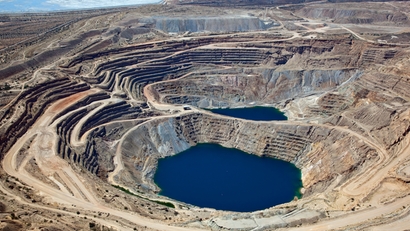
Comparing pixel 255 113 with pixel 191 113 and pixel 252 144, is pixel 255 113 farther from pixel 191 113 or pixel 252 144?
pixel 252 144

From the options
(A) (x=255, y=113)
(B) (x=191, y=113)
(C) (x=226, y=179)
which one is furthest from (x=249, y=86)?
(C) (x=226, y=179)

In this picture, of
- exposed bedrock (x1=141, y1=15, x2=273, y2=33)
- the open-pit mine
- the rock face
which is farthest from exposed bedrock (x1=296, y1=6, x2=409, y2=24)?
exposed bedrock (x1=141, y1=15, x2=273, y2=33)

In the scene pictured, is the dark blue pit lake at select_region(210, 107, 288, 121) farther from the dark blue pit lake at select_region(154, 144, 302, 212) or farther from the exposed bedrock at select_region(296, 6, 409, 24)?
the exposed bedrock at select_region(296, 6, 409, 24)

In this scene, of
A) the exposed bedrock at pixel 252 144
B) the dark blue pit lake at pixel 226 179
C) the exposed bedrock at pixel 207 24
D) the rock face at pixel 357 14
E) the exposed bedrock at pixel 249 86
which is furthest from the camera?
the rock face at pixel 357 14

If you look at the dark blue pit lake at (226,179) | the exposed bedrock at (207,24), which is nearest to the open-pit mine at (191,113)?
the exposed bedrock at (207,24)

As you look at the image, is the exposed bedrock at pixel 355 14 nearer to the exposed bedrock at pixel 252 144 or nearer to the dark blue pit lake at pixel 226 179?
the exposed bedrock at pixel 252 144

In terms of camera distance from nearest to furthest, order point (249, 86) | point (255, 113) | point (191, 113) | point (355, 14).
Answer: point (191, 113) → point (255, 113) → point (249, 86) → point (355, 14)
